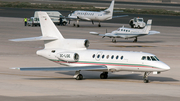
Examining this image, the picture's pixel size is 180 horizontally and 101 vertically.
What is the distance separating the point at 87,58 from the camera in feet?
107

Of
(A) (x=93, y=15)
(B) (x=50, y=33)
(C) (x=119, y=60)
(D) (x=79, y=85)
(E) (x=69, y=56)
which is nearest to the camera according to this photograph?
(D) (x=79, y=85)

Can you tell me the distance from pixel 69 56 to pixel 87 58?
64.2 inches

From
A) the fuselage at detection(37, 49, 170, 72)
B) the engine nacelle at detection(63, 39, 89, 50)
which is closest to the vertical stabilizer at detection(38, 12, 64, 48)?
the engine nacelle at detection(63, 39, 89, 50)

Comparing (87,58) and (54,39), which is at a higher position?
(54,39)

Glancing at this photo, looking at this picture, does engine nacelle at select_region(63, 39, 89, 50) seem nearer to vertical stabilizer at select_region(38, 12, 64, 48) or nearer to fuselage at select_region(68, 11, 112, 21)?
vertical stabilizer at select_region(38, 12, 64, 48)

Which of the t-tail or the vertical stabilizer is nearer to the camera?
the t-tail

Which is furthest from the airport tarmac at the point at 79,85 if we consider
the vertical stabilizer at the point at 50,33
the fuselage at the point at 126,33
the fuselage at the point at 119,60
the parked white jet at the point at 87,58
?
the fuselage at the point at 126,33

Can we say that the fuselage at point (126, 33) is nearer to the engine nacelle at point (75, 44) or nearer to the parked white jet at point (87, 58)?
the parked white jet at point (87, 58)

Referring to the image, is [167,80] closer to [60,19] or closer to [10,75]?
[10,75]

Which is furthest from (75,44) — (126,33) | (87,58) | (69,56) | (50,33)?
(126,33)

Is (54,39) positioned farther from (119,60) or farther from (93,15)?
(93,15)

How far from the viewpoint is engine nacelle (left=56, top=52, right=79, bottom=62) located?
3300 centimetres
